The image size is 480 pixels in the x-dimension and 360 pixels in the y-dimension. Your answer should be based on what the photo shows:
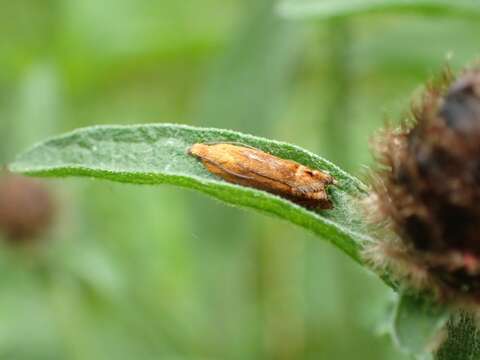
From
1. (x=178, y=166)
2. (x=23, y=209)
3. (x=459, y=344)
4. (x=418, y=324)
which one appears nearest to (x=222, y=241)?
(x=23, y=209)

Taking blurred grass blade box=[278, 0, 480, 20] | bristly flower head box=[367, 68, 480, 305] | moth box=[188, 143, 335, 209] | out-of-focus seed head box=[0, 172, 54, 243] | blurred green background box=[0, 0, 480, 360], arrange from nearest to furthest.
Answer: bristly flower head box=[367, 68, 480, 305] < moth box=[188, 143, 335, 209] < blurred grass blade box=[278, 0, 480, 20] < blurred green background box=[0, 0, 480, 360] < out-of-focus seed head box=[0, 172, 54, 243]

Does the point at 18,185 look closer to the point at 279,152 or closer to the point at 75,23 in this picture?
the point at 75,23

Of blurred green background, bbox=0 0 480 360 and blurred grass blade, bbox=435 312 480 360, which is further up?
blurred green background, bbox=0 0 480 360

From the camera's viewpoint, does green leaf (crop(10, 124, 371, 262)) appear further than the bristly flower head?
Yes

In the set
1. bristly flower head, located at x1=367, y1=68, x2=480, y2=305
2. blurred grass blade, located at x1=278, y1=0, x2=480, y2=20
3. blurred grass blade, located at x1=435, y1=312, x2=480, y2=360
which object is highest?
blurred grass blade, located at x1=278, y1=0, x2=480, y2=20

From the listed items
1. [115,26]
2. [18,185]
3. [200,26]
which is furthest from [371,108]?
[18,185]

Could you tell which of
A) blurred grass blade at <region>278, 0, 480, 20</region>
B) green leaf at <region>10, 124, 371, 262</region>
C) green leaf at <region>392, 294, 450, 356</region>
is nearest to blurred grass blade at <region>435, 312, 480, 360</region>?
green leaf at <region>392, 294, 450, 356</region>

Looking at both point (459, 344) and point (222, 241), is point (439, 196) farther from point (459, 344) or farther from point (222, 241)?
point (222, 241)

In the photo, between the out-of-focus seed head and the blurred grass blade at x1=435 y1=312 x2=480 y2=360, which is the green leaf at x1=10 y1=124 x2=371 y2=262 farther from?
the out-of-focus seed head
